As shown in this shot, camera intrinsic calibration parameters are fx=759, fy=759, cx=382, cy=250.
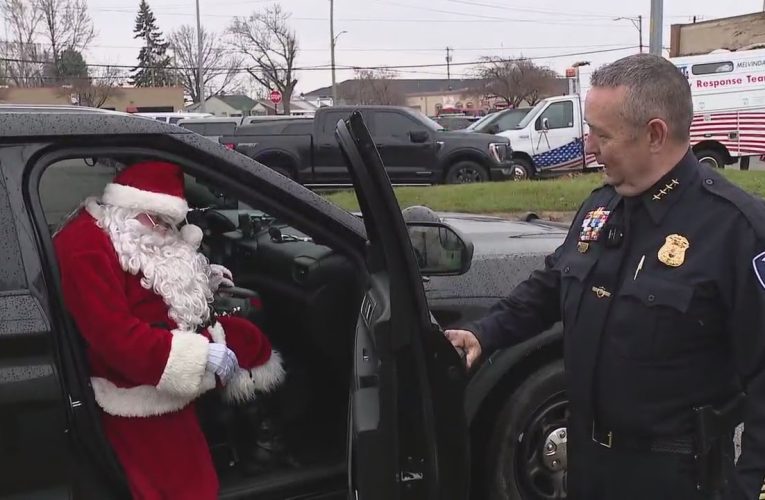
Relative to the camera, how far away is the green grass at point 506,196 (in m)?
9.49

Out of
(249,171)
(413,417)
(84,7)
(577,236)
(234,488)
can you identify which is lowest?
(234,488)

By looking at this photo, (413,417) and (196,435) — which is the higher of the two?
(413,417)

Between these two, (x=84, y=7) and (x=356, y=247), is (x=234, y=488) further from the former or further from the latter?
(x=84, y=7)

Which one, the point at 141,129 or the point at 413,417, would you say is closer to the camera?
the point at 413,417

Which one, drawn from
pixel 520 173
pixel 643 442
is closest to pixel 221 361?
pixel 643 442

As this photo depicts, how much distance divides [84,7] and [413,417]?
176 feet

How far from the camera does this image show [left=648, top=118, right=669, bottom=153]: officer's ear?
1730 mm

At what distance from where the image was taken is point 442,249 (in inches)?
97.0

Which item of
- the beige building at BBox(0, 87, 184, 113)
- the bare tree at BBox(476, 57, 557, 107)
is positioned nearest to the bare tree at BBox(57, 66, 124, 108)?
the beige building at BBox(0, 87, 184, 113)

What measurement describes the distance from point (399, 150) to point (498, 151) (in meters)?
1.79

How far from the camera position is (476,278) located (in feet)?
8.85

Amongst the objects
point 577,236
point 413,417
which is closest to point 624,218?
point 577,236

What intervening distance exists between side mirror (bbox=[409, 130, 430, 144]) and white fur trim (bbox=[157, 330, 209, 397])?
1180 cm

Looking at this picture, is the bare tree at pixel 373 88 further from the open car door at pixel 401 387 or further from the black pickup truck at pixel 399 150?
the open car door at pixel 401 387
